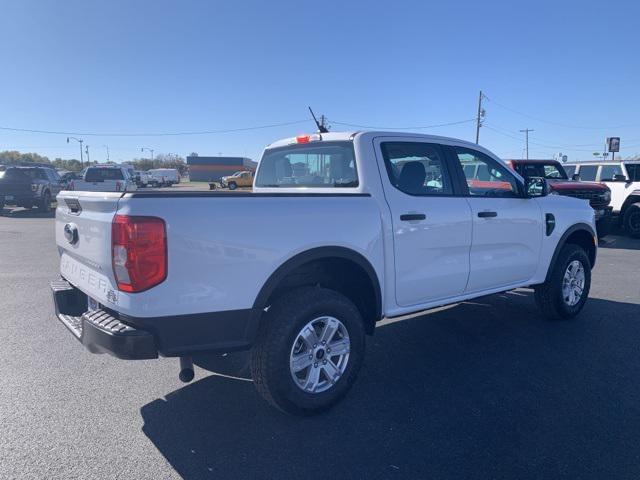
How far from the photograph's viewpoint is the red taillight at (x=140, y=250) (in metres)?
2.59

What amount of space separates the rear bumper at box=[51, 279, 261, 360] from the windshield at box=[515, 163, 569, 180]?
11738 millimetres

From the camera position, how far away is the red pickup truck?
11.6 meters

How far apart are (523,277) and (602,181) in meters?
10.8

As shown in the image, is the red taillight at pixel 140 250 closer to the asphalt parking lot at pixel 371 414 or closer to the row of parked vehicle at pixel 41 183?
the asphalt parking lot at pixel 371 414

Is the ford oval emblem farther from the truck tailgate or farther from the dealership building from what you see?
the dealership building

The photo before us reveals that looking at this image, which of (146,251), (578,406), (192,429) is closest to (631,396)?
(578,406)

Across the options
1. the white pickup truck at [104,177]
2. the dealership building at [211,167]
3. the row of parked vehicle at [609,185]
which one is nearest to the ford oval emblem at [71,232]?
the row of parked vehicle at [609,185]

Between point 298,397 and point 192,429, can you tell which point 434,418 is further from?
point 192,429

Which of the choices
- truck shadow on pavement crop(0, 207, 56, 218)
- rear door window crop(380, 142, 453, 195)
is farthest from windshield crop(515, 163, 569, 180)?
truck shadow on pavement crop(0, 207, 56, 218)

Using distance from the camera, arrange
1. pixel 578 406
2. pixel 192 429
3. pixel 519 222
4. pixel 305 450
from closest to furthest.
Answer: pixel 305 450 → pixel 192 429 → pixel 578 406 → pixel 519 222

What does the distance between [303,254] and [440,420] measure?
1.47m

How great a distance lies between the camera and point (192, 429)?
10.2 ft

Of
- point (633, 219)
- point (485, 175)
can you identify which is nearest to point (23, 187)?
point (485, 175)

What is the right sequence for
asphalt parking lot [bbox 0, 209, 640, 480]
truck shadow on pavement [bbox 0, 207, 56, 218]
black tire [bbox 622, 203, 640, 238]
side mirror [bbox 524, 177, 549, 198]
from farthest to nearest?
1. truck shadow on pavement [bbox 0, 207, 56, 218]
2. black tire [bbox 622, 203, 640, 238]
3. side mirror [bbox 524, 177, 549, 198]
4. asphalt parking lot [bbox 0, 209, 640, 480]
